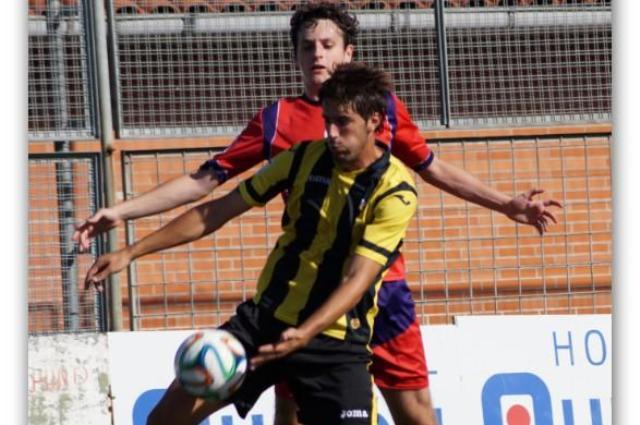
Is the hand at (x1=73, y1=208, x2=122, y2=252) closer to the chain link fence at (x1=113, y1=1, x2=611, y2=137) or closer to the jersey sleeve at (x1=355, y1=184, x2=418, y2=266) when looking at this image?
the jersey sleeve at (x1=355, y1=184, x2=418, y2=266)

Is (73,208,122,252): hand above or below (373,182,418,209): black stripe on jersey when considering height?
below

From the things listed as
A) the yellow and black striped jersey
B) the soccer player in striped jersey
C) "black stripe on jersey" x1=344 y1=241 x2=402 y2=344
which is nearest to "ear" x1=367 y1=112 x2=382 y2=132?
the soccer player in striped jersey

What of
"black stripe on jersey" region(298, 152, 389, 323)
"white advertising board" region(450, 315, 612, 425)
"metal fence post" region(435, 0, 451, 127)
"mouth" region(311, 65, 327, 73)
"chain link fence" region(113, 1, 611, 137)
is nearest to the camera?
"black stripe on jersey" region(298, 152, 389, 323)

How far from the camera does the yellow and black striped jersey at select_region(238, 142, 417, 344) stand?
633 centimetres

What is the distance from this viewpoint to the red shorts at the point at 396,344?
695cm

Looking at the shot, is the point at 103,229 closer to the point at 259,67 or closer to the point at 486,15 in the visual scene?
the point at 259,67

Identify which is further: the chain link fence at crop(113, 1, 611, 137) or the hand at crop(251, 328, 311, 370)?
the chain link fence at crop(113, 1, 611, 137)

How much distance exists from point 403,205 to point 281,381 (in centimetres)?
86

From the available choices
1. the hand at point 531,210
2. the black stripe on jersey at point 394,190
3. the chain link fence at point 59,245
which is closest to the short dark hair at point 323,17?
the black stripe on jersey at point 394,190

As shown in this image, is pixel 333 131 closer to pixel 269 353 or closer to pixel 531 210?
pixel 269 353

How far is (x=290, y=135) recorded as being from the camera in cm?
697

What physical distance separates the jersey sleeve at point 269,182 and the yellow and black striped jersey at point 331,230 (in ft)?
0.18

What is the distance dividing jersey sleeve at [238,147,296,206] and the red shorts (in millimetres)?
721

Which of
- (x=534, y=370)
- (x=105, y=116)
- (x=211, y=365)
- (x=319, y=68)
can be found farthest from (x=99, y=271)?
(x=534, y=370)
